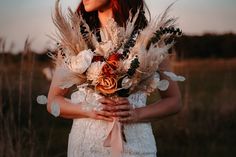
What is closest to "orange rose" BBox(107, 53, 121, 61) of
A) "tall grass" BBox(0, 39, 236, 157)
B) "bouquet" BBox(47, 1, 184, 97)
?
"bouquet" BBox(47, 1, 184, 97)

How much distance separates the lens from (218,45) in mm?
18562

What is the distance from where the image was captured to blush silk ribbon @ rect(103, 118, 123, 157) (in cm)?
339

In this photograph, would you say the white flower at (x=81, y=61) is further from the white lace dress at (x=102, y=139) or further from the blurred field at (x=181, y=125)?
the blurred field at (x=181, y=125)

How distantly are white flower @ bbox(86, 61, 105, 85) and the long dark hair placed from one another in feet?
1.47

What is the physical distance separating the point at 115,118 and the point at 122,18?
2.07ft

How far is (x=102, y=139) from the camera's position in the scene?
3.60m

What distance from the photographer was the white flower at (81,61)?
10.7 feet

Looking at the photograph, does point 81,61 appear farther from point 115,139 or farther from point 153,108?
point 153,108

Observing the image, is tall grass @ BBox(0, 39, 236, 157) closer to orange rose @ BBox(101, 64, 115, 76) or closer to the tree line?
orange rose @ BBox(101, 64, 115, 76)

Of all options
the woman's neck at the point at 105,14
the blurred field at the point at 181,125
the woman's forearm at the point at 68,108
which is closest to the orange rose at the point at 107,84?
the woman's forearm at the point at 68,108

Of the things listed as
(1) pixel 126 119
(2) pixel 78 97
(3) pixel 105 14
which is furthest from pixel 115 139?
(3) pixel 105 14

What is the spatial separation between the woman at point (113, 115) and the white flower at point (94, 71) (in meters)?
0.19

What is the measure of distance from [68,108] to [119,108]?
388mm

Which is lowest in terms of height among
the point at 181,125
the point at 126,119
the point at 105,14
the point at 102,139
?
the point at 181,125
